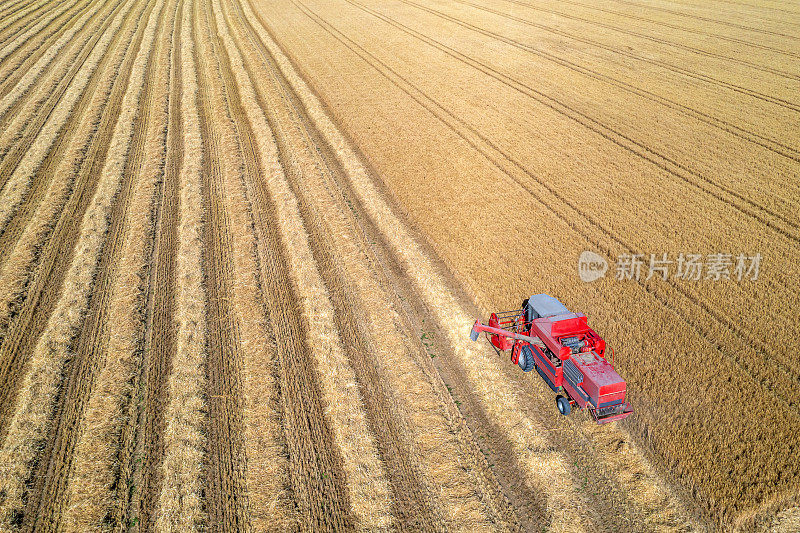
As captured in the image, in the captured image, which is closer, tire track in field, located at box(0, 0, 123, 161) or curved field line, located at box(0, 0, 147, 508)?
curved field line, located at box(0, 0, 147, 508)

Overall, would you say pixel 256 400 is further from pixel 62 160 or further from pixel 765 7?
pixel 765 7

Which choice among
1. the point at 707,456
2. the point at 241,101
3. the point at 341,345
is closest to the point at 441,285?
the point at 341,345

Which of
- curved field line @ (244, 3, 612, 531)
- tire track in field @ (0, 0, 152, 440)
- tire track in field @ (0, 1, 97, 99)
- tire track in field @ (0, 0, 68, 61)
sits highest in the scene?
tire track in field @ (0, 0, 68, 61)

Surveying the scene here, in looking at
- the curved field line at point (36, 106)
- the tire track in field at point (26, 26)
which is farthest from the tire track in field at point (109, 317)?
the tire track in field at point (26, 26)

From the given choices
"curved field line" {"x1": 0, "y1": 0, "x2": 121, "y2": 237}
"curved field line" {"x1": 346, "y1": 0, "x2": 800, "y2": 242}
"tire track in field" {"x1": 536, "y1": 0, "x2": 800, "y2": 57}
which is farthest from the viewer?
"tire track in field" {"x1": 536, "y1": 0, "x2": 800, "y2": 57}

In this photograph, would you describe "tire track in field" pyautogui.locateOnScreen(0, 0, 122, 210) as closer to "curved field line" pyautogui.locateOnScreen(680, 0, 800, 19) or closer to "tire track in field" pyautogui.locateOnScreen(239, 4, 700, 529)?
"tire track in field" pyautogui.locateOnScreen(239, 4, 700, 529)

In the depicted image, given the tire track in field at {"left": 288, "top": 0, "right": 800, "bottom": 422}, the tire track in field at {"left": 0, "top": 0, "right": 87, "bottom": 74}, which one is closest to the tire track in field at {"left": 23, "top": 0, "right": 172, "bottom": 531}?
the tire track in field at {"left": 288, "top": 0, "right": 800, "bottom": 422}

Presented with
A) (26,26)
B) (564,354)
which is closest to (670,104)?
(564,354)

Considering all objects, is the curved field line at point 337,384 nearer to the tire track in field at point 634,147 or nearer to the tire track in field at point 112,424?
the tire track in field at point 112,424
